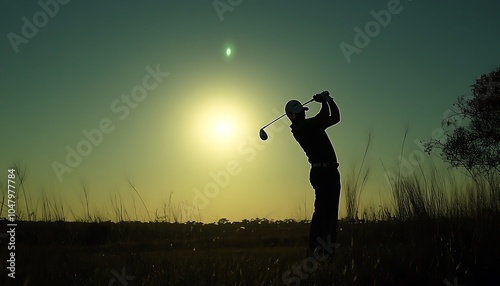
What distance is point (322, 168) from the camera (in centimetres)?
954

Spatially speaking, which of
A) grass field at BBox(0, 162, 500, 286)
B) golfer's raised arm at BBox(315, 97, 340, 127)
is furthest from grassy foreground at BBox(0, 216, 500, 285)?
golfer's raised arm at BBox(315, 97, 340, 127)

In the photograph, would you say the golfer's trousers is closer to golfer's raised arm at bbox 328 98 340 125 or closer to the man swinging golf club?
the man swinging golf club

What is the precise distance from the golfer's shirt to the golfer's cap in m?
0.28

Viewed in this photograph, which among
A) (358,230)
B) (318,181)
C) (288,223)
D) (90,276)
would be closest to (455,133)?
(288,223)

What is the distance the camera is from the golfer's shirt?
955 cm

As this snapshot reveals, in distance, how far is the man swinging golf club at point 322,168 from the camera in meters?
9.36

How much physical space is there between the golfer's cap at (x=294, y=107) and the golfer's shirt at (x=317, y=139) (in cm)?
28

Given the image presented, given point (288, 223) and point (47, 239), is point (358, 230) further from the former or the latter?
point (288, 223)

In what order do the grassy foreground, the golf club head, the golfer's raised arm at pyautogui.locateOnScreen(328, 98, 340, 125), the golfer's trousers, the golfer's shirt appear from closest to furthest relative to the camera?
the grassy foreground, the golfer's trousers, the golfer's raised arm at pyautogui.locateOnScreen(328, 98, 340, 125), the golfer's shirt, the golf club head

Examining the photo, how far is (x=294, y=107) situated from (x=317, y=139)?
73 centimetres

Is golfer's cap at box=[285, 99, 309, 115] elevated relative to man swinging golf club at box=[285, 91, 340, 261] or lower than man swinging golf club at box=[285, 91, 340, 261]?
elevated

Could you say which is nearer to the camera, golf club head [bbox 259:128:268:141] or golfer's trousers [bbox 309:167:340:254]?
golfer's trousers [bbox 309:167:340:254]

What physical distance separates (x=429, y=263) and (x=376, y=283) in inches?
49.6

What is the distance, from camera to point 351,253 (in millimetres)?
7723
